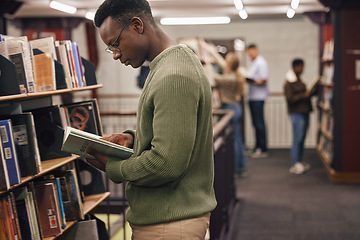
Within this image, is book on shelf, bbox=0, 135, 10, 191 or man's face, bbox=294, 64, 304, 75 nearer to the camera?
book on shelf, bbox=0, 135, 10, 191

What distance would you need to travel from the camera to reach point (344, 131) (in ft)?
17.6

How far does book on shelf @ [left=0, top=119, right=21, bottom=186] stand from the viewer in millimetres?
1796

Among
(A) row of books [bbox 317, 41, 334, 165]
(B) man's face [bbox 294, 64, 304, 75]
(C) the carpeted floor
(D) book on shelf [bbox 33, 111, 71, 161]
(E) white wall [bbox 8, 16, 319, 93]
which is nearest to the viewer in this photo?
(D) book on shelf [bbox 33, 111, 71, 161]

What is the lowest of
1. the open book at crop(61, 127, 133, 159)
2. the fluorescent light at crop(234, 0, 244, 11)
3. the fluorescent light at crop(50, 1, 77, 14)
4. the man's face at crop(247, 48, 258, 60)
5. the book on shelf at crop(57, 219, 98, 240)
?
the book on shelf at crop(57, 219, 98, 240)

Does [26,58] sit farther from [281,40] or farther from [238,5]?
[281,40]

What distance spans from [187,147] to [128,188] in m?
0.30

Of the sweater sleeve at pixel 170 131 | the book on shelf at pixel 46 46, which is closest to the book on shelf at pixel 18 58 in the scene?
the book on shelf at pixel 46 46

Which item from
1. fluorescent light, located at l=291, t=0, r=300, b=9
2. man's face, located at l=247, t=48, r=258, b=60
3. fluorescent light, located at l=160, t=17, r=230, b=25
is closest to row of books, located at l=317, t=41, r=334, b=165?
fluorescent light, located at l=291, t=0, r=300, b=9

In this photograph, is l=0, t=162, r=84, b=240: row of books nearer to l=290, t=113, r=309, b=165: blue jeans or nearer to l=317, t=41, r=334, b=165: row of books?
l=290, t=113, r=309, b=165: blue jeans

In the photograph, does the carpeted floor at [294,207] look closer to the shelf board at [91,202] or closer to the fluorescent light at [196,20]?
the shelf board at [91,202]

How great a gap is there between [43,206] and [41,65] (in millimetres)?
683

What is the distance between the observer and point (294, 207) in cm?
471

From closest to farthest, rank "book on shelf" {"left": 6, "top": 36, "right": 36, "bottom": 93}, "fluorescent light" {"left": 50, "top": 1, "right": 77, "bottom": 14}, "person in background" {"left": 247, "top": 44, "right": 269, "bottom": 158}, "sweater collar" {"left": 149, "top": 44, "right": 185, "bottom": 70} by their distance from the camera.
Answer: "sweater collar" {"left": 149, "top": 44, "right": 185, "bottom": 70} → "book on shelf" {"left": 6, "top": 36, "right": 36, "bottom": 93} → "fluorescent light" {"left": 50, "top": 1, "right": 77, "bottom": 14} → "person in background" {"left": 247, "top": 44, "right": 269, "bottom": 158}

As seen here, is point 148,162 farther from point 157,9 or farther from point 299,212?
point 157,9
